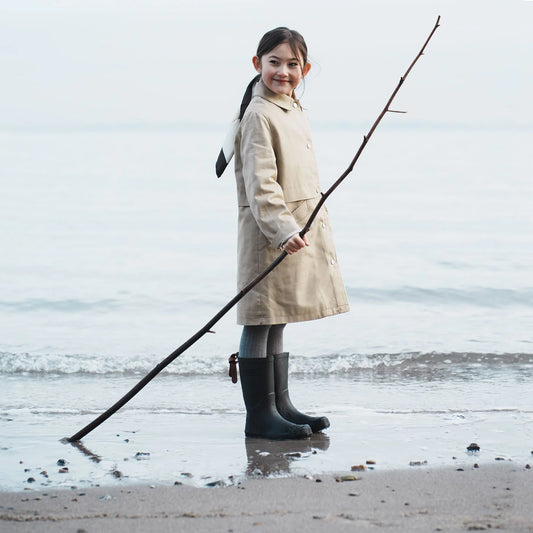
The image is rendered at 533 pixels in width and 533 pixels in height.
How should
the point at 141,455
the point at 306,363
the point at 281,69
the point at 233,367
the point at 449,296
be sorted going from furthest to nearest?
the point at 449,296
the point at 306,363
the point at 233,367
the point at 281,69
the point at 141,455

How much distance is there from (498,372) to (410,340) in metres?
1.19

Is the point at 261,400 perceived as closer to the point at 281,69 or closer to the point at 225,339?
the point at 281,69

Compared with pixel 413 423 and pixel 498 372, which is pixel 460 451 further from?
pixel 498 372

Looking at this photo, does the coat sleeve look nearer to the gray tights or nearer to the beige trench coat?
the beige trench coat

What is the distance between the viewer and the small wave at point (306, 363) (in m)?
5.34

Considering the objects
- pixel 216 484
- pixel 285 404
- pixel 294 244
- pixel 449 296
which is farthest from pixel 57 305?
pixel 216 484

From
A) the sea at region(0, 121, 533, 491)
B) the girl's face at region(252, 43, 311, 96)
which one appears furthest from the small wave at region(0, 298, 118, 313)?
the girl's face at region(252, 43, 311, 96)

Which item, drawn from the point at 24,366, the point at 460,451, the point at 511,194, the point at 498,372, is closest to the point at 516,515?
the point at 460,451

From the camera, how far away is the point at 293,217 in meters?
3.29

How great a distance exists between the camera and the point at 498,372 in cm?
523

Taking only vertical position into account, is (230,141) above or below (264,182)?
above

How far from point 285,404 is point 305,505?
1065mm

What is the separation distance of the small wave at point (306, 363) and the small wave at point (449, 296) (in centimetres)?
266

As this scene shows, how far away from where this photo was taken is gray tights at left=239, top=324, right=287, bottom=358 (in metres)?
3.51
